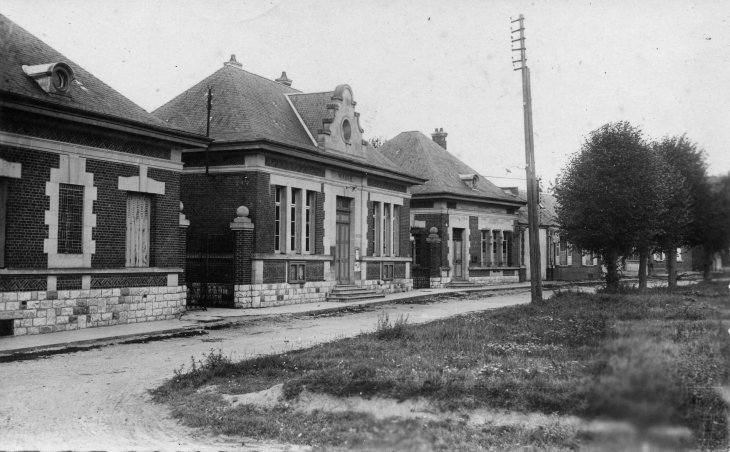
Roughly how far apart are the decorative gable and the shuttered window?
8554mm

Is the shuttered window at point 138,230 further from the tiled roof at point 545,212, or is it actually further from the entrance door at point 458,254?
the tiled roof at point 545,212

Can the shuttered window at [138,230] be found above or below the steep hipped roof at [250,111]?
below

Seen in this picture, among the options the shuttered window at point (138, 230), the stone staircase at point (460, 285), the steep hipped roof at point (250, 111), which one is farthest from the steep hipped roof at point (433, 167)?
the shuttered window at point (138, 230)

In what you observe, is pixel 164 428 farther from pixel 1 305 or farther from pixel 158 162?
pixel 158 162

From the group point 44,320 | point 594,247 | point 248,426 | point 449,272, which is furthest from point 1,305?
point 449,272

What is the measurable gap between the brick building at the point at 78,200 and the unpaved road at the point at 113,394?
2.68 metres

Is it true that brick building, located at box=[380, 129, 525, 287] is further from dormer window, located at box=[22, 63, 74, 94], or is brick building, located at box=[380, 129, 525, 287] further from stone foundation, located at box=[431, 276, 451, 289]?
dormer window, located at box=[22, 63, 74, 94]

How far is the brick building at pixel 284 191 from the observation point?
21266 millimetres

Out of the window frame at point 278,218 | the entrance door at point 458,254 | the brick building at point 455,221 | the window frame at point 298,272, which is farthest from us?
the entrance door at point 458,254

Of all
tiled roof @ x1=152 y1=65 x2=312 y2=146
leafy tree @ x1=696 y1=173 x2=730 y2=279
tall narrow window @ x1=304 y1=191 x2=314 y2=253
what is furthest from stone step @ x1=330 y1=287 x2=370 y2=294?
leafy tree @ x1=696 y1=173 x2=730 y2=279

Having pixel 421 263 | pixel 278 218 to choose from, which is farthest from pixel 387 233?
pixel 278 218

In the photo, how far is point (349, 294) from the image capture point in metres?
25.0

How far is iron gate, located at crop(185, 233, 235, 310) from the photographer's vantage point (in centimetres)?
2117

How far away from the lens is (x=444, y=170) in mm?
37219
